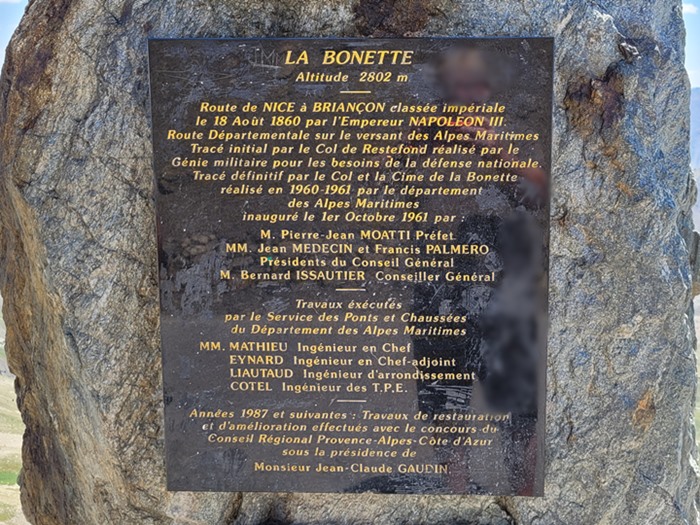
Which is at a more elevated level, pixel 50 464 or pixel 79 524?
pixel 50 464

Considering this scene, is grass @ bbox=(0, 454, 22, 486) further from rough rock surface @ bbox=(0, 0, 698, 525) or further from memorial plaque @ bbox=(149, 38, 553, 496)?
memorial plaque @ bbox=(149, 38, 553, 496)

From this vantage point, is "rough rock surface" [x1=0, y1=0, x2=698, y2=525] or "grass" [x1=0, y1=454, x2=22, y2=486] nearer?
"rough rock surface" [x1=0, y1=0, x2=698, y2=525]

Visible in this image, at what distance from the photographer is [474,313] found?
11.7 feet

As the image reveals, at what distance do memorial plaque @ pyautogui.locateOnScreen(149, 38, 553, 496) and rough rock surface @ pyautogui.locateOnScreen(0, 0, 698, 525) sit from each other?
0.56 feet

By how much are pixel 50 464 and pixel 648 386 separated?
3410 millimetres

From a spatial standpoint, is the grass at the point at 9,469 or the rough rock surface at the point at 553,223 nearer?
the rough rock surface at the point at 553,223

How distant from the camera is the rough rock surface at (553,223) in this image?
3.54 m

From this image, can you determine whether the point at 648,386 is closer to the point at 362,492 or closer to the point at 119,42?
the point at 362,492

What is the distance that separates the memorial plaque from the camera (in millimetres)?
3453

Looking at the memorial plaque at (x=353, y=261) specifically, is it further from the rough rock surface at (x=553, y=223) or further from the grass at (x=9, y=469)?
the grass at (x=9, y=469)

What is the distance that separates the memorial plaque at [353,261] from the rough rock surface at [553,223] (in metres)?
0.17

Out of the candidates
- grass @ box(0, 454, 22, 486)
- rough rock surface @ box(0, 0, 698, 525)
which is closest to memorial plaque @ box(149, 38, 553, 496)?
rough rock surface @ box(0, 0, 698, 525)

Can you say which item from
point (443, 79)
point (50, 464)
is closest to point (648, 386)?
point (443, 79)

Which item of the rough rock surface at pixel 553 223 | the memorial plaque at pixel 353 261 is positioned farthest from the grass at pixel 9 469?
the memorial plaque at pixel 353 261
